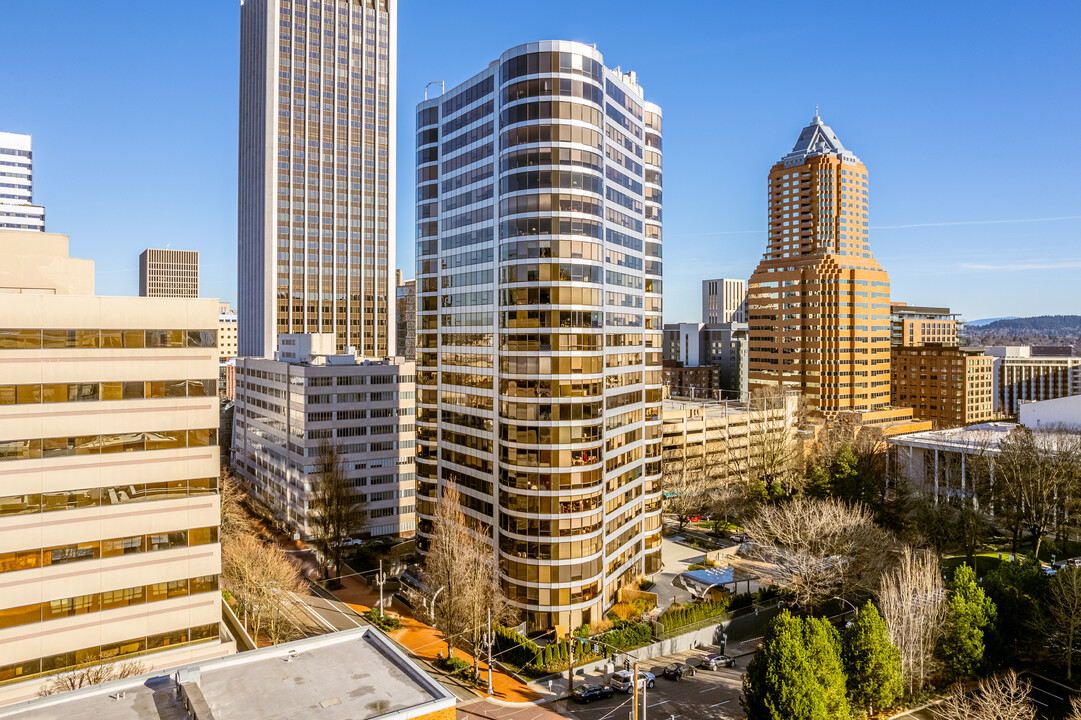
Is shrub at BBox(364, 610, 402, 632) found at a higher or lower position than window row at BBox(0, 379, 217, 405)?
lower

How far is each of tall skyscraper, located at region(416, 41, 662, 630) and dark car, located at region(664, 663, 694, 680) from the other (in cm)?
911

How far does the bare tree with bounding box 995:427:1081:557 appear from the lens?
8031 cm

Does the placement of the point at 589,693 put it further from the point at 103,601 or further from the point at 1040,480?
the point at 1040,480

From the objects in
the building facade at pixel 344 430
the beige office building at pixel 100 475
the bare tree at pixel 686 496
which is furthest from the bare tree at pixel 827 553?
the beige office building at pixel 100 475

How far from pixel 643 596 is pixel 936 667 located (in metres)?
26.5

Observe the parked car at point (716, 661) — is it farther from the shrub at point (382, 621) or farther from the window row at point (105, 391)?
the window row at point (105, 391)

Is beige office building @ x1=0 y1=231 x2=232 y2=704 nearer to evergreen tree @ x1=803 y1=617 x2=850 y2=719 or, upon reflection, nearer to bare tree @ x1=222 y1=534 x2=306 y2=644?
bare tree @ x1=222 y1=534 x2=306 y2=644

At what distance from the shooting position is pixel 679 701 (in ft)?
165

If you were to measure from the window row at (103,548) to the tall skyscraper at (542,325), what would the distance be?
27700mm

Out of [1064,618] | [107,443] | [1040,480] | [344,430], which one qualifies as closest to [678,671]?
[1064,618]

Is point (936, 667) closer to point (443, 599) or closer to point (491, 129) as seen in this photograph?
point (443, 599)

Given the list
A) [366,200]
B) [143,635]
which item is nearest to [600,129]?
[143,635]

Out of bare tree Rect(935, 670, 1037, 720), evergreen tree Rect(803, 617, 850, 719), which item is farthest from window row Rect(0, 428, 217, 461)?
bare tree Rect(935, 670, 1037, 720)

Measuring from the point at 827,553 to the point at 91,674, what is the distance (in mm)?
64160
